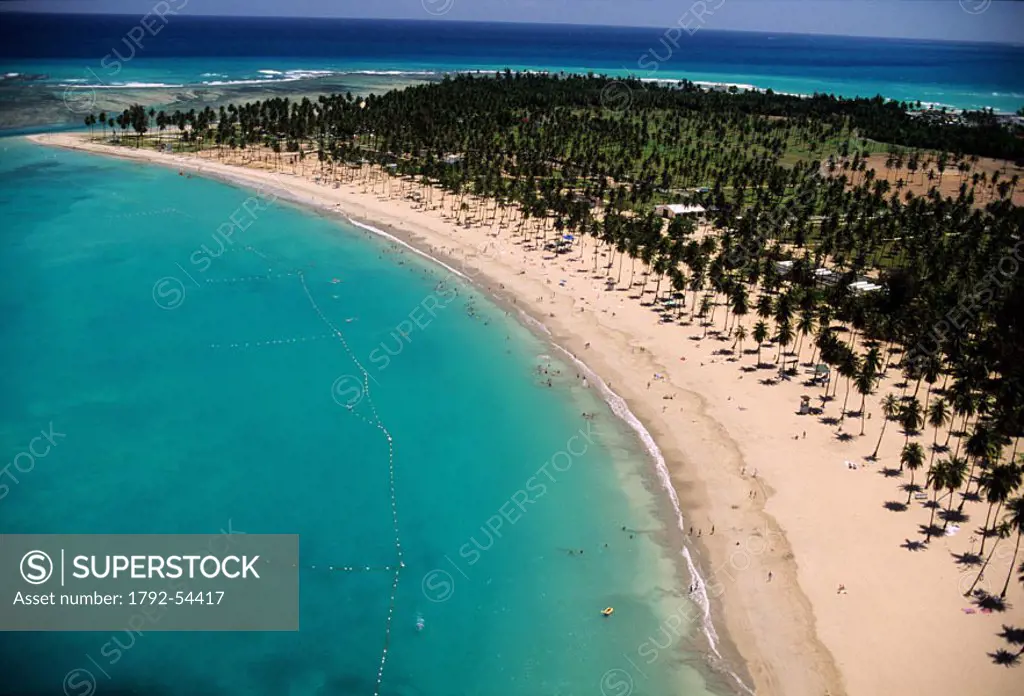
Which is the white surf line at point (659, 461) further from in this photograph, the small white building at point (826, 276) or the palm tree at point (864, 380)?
the small white building at point (826, 276)

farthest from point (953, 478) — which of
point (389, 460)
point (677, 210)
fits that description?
point (677, 210)

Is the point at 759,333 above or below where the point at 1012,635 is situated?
above

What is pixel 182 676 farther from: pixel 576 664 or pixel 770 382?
pixel 770 382

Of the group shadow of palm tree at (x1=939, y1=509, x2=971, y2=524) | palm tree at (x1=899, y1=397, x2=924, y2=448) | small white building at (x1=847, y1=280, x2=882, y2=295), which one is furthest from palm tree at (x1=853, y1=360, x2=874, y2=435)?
small white building at (x1=847, y1=280, x2=882, y2=295)

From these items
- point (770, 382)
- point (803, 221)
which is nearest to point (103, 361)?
point (770, 382)

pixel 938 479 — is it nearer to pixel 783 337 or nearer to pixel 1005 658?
pixel 1005 658

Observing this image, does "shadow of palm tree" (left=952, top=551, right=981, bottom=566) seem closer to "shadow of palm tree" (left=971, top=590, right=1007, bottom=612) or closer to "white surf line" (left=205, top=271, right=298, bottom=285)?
"shadow of palm tree" (left=971, top=590, right=1007, bottom=612)
